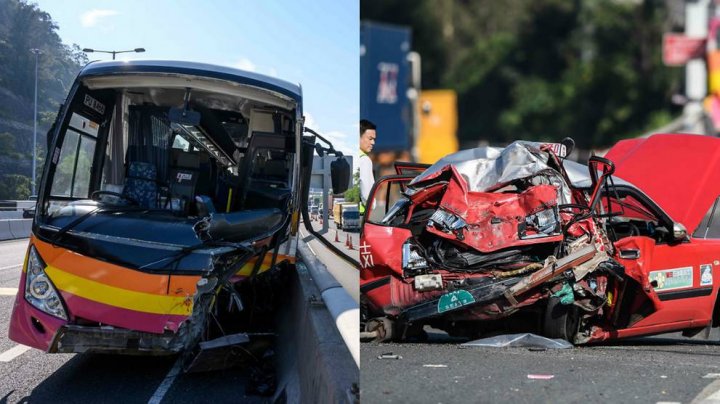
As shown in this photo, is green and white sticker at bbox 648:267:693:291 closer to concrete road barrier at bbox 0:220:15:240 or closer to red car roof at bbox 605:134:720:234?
red car roof at bbox 605:134:720:234

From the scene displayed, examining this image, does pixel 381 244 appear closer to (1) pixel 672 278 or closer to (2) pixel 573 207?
(2) pixel 573 207

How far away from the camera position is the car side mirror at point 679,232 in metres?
6.83

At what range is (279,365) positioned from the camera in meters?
6.94

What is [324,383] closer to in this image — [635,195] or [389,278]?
[389,278]

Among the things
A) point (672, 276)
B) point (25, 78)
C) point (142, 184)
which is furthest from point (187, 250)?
point (25, 78)

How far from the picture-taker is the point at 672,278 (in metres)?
6.78

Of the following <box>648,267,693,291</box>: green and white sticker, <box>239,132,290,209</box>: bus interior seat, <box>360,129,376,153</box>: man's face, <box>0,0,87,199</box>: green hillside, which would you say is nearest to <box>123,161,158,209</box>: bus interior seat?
<box>0,0,87,199</box>: green hillside

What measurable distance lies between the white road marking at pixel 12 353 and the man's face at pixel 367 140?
4884 mm

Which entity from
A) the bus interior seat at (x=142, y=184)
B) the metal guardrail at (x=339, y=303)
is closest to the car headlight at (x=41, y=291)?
the bus interior seat at (x=142, y=184)

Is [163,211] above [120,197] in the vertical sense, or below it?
below

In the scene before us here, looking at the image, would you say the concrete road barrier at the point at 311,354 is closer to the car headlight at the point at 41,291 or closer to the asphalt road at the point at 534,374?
the asphalt road at the point at 534,374

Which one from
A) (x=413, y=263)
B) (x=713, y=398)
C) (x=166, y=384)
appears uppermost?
(x=413, y=263)

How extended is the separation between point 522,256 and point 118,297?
2.82 m

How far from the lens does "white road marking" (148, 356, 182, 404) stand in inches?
240
